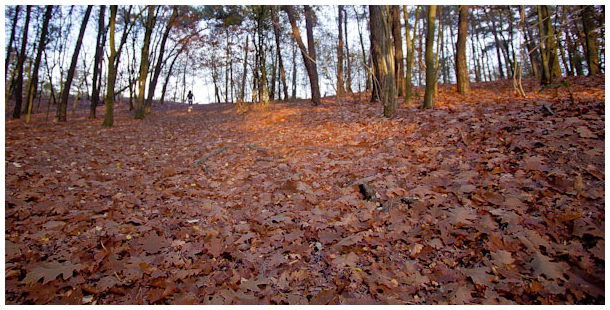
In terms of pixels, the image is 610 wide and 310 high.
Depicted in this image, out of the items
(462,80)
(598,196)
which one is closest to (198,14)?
(462,80)

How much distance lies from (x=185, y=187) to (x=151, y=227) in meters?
1.17

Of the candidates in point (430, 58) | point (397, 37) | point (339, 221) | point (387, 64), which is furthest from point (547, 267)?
point (397, 37)

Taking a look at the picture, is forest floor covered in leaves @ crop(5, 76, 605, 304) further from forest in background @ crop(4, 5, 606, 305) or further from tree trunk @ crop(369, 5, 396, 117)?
tree trunk @ crop(369, 5, 396, 117)

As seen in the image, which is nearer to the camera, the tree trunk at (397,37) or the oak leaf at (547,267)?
the oak leaf at (547,267)

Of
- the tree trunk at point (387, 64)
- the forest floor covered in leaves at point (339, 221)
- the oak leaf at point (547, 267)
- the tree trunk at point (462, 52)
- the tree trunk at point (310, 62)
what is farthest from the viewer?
the tree trunk at point (310, 62)

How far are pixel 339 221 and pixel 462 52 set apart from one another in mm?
7706

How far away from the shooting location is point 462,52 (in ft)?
26.3

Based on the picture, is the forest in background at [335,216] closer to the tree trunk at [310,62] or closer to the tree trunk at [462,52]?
the tree trunk at [462,52]

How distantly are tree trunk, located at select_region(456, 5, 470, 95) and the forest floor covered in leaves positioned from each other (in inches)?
153

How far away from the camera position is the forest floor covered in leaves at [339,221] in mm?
1908

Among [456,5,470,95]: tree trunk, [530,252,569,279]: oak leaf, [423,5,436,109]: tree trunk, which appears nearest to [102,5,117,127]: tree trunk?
[423,5,436,109]: tree trunk

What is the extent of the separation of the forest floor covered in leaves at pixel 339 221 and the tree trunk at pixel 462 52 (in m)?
3.89

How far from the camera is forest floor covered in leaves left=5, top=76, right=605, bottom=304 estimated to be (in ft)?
6.26

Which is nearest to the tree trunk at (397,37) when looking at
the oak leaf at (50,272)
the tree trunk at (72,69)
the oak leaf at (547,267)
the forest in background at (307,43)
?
the forest in background at (307,43)
